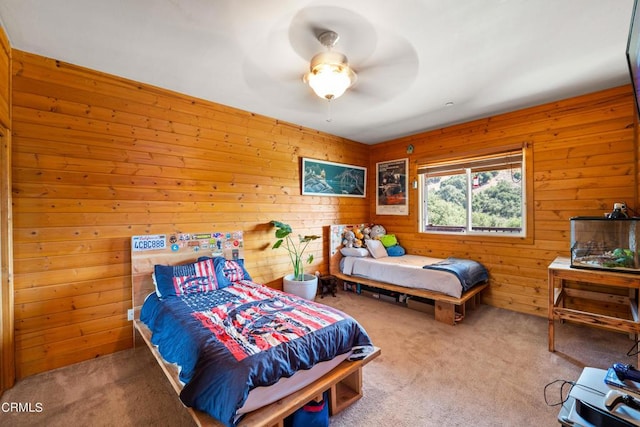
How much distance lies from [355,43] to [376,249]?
9.43ft

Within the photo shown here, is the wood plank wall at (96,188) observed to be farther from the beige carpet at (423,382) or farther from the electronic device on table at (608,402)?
the electronic device on table at (608,402)

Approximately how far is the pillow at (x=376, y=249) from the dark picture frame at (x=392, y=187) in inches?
28.2

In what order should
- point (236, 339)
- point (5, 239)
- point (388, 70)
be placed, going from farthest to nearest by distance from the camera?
point (388, 70) < point (5, 239) < point (236, 339)

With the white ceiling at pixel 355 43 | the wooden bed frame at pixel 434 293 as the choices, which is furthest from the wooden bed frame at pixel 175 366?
the white ceiling at pixel 355 43

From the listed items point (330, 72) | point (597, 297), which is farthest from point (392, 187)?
point (330, 72)

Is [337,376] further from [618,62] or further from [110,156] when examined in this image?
[618,62]

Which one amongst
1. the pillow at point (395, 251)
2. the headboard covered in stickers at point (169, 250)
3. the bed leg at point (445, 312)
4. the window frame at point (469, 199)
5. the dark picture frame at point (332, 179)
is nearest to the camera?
the headboard covered in stickers at point (169, 250)

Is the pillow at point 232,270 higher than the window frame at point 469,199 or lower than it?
lower

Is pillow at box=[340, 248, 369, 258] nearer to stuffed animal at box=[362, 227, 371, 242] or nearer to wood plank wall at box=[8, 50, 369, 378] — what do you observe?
stuffed animal at box=[362, 227, 371, 242]

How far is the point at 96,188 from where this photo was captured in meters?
2.40

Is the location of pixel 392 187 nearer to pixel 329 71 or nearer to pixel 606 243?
pixel 606 243

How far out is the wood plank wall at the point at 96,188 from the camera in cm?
214

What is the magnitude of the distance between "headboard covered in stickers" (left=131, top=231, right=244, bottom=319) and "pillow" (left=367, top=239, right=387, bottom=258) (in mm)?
1953

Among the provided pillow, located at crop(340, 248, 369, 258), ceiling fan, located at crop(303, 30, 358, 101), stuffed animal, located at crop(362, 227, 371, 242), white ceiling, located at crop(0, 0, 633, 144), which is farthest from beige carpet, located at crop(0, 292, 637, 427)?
white ceiling, located at crop(0, 0, 633, 144)
